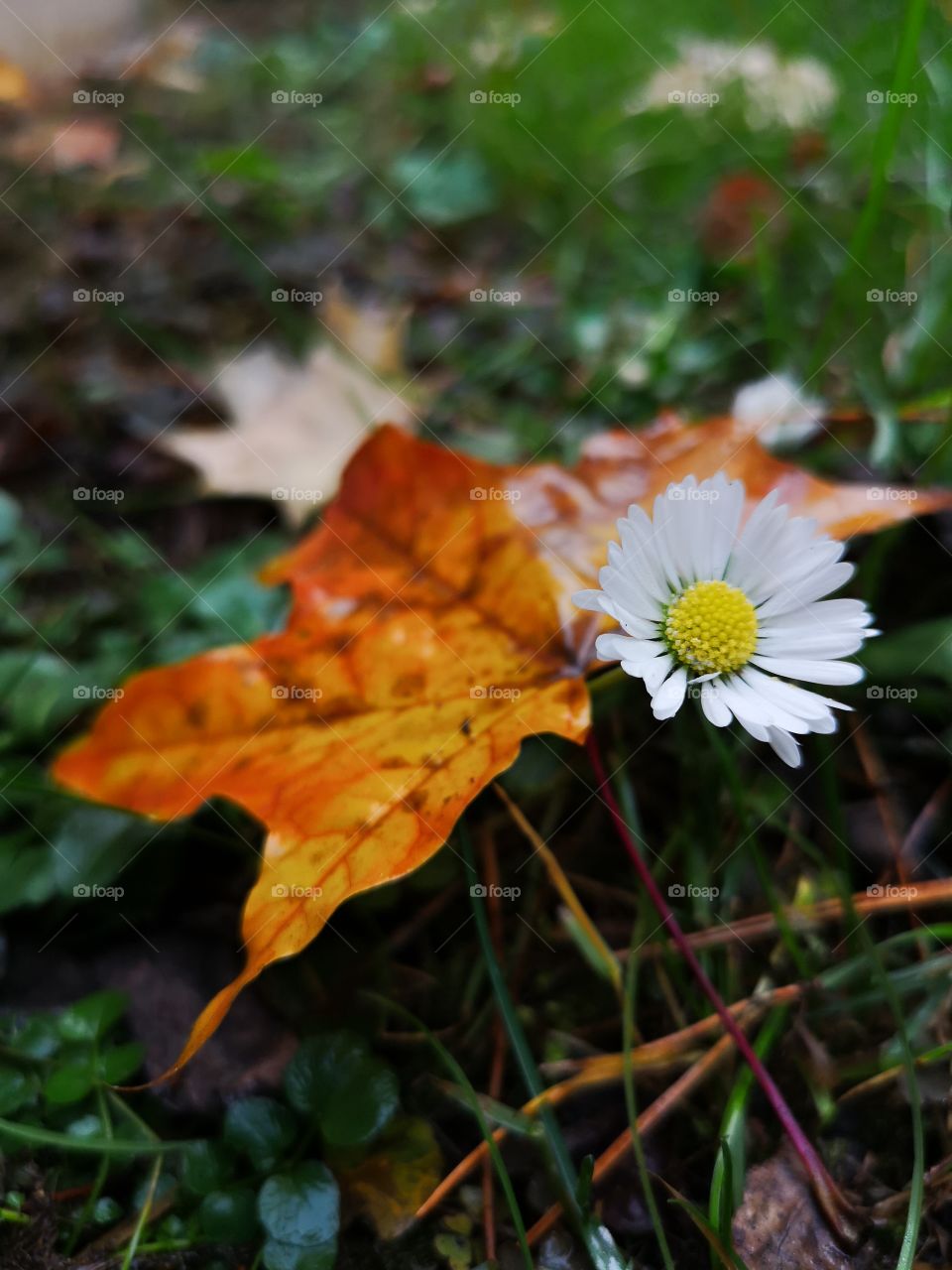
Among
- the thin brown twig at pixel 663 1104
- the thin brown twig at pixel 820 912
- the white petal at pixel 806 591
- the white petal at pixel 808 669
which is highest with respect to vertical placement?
the white petal at pixel 806 591

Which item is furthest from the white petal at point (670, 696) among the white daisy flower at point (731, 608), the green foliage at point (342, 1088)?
the green foliage at point (342, 1088)

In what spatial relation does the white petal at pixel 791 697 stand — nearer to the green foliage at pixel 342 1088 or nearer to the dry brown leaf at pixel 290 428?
the green foliage at pixel 342 1088

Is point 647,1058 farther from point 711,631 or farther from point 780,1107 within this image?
point 711,631

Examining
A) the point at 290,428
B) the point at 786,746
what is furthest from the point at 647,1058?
the point at 290,428

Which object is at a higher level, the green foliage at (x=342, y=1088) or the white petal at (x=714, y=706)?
the white petal at (x=714, y=706)

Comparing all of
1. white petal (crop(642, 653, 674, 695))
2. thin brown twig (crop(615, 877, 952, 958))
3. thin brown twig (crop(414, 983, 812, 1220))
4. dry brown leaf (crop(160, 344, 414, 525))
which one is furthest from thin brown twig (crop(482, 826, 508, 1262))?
dry brown leaf (crop(160, 344, 414, 525))

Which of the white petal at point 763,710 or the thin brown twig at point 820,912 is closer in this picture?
the white petal at point 763,710
